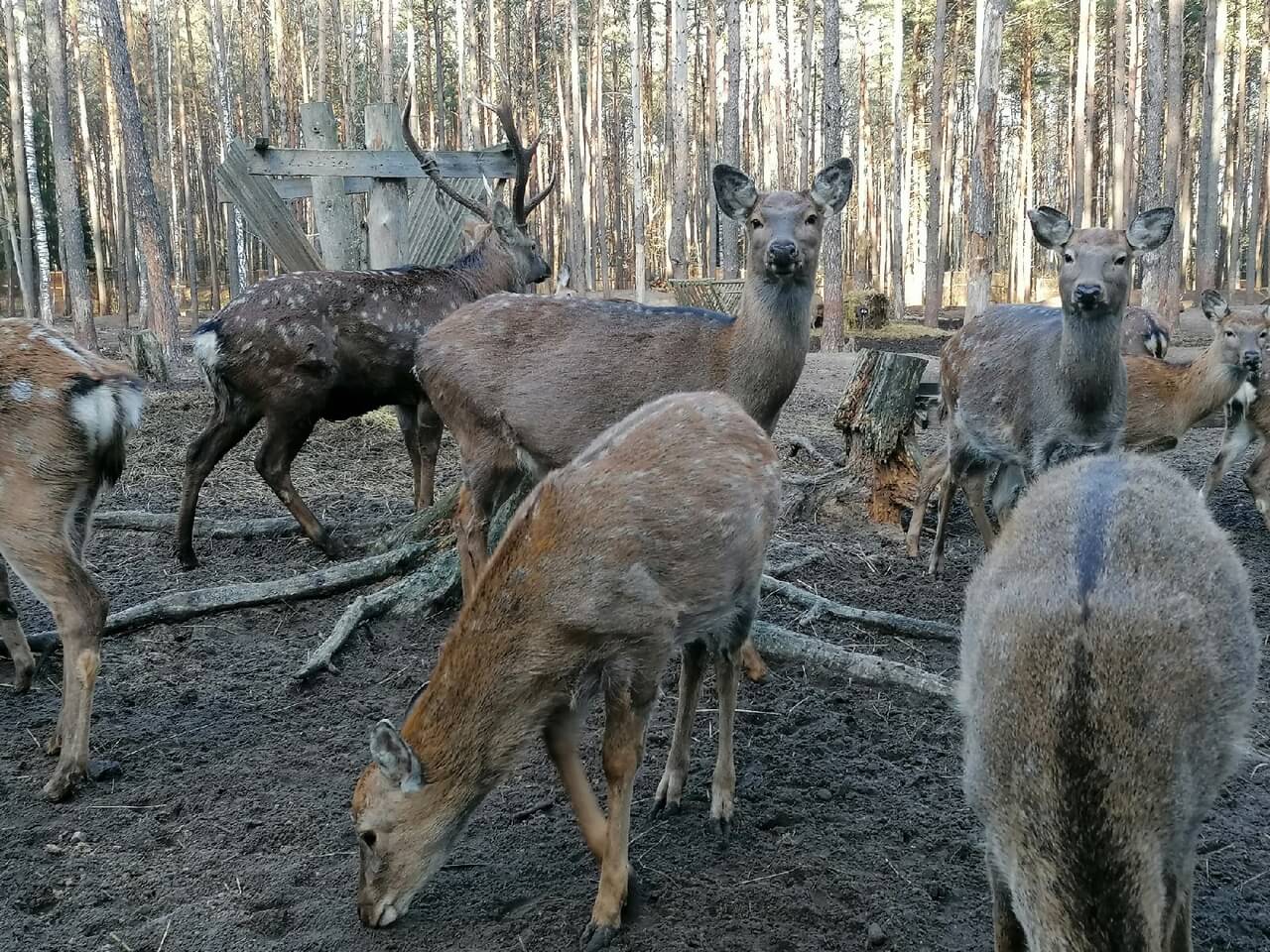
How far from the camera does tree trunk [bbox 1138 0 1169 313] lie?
17.9m

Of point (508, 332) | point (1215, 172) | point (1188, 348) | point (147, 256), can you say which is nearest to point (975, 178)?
point (1188, 348)

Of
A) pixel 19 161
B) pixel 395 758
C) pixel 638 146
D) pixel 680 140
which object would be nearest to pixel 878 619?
pixel 395 758

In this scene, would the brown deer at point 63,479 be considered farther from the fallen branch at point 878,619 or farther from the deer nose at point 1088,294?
the deer nose at point 1088,294

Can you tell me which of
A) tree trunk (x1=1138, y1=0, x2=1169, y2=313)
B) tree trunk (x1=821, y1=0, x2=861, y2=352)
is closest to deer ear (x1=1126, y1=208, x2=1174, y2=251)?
tree trunk (x1=821, y1=0, x2=861, y2=352)

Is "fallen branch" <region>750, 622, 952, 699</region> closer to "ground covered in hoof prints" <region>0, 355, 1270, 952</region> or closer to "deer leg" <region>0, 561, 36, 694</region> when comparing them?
"ground covered in hoof prints" <region>0, 355, 1270, 952</region>

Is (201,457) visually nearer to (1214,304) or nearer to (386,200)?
(386,200)

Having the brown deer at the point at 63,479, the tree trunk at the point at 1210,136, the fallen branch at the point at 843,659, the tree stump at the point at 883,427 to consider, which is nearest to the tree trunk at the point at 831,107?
the tree trunk at the point at 1210,136

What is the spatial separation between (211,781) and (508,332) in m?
2.64

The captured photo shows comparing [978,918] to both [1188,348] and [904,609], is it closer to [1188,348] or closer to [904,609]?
[904,609]

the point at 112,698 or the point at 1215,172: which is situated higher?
the point at 1215,172

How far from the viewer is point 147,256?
50.2 feet

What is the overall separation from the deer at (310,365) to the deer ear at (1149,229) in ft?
13.9

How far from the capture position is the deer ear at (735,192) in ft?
19.4

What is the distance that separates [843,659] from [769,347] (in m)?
1.63
